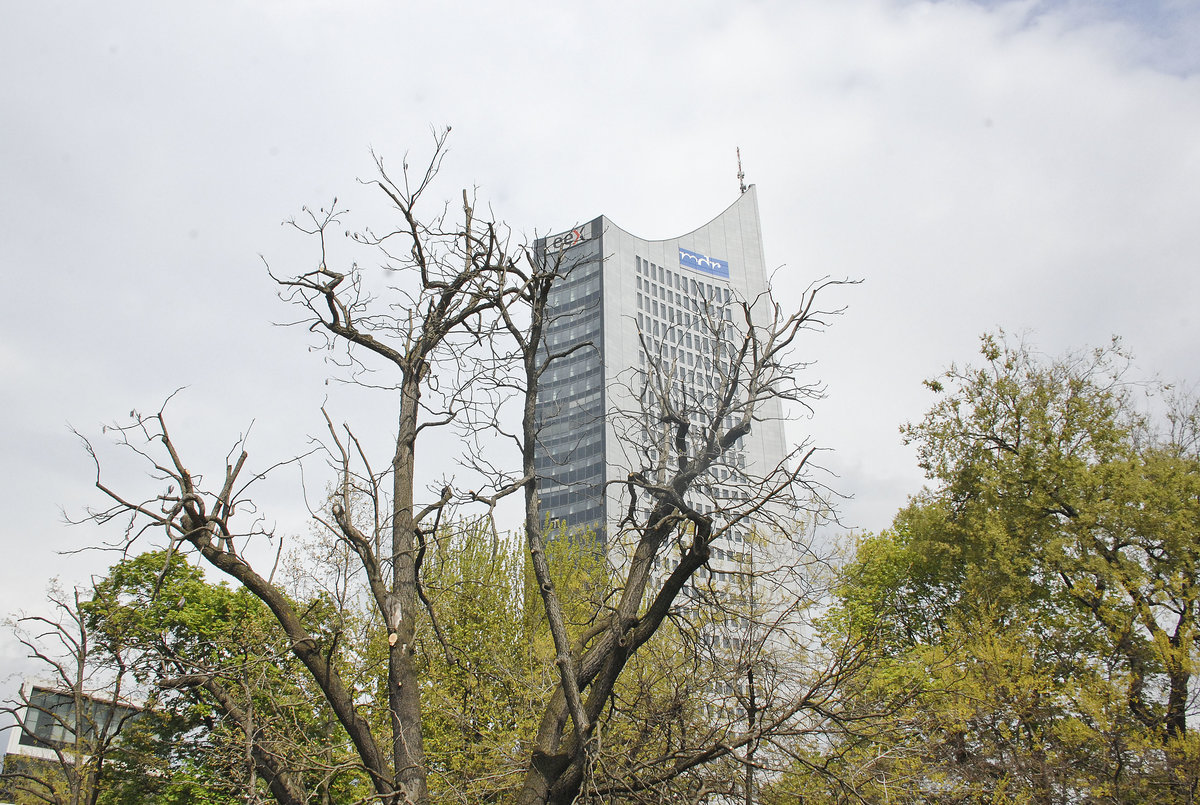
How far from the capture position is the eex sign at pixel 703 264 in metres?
82.8

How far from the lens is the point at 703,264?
277 feet

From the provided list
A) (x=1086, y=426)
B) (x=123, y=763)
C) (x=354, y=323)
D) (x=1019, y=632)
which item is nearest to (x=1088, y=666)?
(x=1019, y=632)

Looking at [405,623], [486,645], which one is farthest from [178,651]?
[405,623]

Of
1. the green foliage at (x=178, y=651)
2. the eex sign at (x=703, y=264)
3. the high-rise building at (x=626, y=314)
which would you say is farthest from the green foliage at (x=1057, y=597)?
the eex sign at (x=703, y=264)

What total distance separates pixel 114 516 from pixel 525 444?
9.46 ft

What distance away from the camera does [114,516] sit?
5379mm

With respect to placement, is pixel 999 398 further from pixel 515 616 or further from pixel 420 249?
pixel 420 249

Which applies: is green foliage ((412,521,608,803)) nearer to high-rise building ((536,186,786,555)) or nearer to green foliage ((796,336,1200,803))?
green foliage ((796,336,1200,803))

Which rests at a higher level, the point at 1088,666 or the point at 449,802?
the point at 1088,666

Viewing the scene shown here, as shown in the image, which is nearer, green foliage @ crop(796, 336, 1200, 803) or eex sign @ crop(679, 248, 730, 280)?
green foliage @ crop(796, 336, 1200, 803)

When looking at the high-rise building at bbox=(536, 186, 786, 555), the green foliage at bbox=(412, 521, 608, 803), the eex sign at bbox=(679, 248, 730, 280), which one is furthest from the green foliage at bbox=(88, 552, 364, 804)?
the eex sign at bbox=(679, 248, 730, 280)

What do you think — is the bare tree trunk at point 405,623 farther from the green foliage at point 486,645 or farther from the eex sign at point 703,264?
the eex sign at point 703,264

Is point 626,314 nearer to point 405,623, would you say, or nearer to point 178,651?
point 178,651

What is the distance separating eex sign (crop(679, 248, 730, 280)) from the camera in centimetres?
8275
